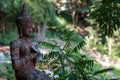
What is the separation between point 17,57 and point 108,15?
3.38 ft

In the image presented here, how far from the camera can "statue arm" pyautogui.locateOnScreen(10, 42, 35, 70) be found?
3.64 metres

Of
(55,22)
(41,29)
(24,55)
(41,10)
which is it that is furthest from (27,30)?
(55,22)

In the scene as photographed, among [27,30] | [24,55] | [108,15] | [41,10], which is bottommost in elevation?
[41,10]

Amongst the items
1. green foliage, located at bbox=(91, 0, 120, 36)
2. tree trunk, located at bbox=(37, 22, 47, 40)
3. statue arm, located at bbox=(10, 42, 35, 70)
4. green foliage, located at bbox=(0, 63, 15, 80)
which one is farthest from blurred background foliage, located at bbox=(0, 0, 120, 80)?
statue arm, located at bbox=(10, 42, 35, 70)

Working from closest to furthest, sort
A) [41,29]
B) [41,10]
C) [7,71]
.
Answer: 1. [7,71]
2. [41,10]
3. [41,29]

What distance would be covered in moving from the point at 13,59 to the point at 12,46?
0.55ft

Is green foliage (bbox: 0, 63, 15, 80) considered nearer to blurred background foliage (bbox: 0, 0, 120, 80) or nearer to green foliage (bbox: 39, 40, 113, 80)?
green foliage (bbox: 39, 40, 113, 80)

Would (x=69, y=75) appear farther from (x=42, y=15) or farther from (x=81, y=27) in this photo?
(x=81, y=27)

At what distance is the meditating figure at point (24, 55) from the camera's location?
11.8ft

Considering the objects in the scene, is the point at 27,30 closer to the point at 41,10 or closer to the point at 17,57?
the point at 17,57

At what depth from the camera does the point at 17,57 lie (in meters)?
3.71

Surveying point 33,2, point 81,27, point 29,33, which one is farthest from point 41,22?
point 29,33

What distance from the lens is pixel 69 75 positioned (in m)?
3.20

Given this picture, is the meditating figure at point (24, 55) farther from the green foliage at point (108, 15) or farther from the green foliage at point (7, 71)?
the green foliage at point (7, 71)
